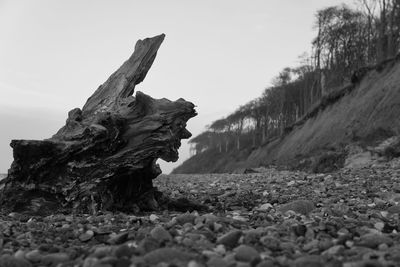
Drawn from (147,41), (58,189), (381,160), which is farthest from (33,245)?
(381,160)

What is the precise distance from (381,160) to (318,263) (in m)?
12.7

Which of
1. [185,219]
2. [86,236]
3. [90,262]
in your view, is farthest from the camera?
[185,219]

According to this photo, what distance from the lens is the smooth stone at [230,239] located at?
3.25 m

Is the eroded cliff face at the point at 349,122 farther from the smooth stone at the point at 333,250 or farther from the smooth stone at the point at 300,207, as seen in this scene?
the smooth stone at the point at 333,250

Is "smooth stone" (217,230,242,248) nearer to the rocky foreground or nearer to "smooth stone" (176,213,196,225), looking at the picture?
the rocky foreground

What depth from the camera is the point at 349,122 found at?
22312 millimetres

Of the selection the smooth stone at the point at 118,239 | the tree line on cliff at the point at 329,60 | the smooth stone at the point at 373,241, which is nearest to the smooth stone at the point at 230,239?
the smooth stone at the point at 118,239

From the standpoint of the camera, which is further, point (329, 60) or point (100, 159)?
point (329, 60)

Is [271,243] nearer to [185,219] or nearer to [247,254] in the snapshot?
[247,254]

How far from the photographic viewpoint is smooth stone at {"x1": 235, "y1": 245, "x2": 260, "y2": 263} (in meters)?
2.79

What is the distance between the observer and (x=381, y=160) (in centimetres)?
1416

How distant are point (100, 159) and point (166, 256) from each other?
3.86m

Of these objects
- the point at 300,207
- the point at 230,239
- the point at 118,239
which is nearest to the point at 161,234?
the point at 118,239

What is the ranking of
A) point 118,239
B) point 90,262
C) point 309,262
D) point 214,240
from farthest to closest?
point 118,239 → point 214,240 → point 90,262 → point 309,262
